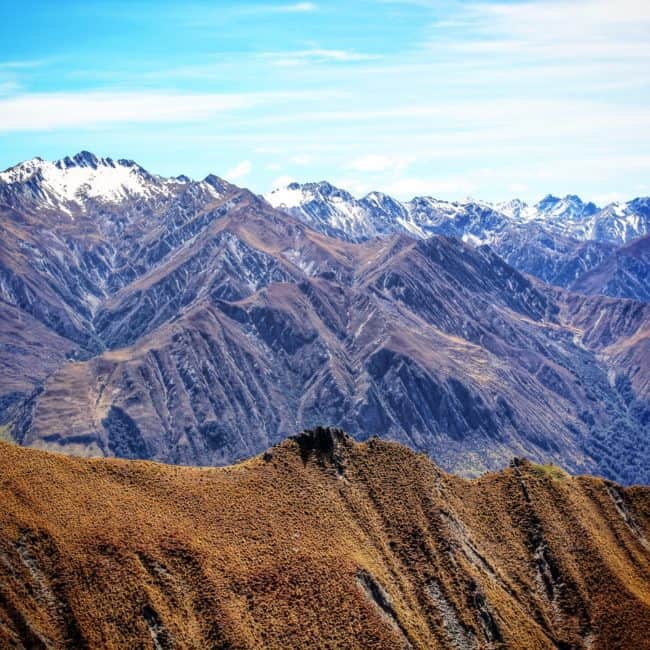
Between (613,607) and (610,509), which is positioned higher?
(610,509)

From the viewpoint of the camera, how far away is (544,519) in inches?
5497

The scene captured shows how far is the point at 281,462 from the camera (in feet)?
445

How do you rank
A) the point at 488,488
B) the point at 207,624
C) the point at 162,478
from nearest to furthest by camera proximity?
1. the point at 207,624
2. the point at 162,478
3. the point at 488,488

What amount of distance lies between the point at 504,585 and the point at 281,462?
40.0 m

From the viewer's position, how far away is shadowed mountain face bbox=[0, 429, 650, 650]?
105562 mm

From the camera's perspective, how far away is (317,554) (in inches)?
4766

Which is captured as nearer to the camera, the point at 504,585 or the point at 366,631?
the point at 366,631

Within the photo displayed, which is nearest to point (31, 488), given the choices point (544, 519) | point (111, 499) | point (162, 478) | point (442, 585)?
point (111, 499)

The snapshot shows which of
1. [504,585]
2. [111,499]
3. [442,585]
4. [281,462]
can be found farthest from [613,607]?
[111,499]

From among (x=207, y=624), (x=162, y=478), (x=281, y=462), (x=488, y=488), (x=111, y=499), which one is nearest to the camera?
(x=207, y=624)

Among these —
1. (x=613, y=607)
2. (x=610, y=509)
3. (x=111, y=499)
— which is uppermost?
(x=111, y=499)

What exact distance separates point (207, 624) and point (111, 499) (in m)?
22.8

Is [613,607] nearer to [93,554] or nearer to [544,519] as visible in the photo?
[544,519]

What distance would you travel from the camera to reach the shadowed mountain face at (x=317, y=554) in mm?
105562
